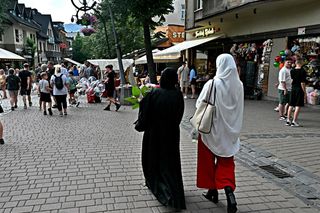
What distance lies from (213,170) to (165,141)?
2.23ft

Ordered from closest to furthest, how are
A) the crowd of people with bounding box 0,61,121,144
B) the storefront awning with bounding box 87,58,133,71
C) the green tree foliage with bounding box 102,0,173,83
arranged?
the crowd of people with bounding box 0,61,121,144
the green tree foliage with bounding box 102,0,173,83
the storefront awning with bounding box 87,58,133,71

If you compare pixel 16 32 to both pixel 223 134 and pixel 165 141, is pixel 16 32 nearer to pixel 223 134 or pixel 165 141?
pixel 165 141

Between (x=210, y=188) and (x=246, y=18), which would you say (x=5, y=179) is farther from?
(x=246, y=18)

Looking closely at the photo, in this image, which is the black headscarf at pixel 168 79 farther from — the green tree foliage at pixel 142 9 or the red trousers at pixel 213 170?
the green tree foliage at pixel 142 9

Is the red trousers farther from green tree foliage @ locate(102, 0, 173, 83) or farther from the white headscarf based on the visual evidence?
green tree foliage @ locate(102, 0, 173, 83)

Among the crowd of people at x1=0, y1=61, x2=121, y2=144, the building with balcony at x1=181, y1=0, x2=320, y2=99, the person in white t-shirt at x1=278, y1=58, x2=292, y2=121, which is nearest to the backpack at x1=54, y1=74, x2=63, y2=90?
the crowd of people at x1=0, y1=61, x2=121, y2=144

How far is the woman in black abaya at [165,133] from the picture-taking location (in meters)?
3.62

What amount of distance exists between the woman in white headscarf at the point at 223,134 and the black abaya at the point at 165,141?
296 mm

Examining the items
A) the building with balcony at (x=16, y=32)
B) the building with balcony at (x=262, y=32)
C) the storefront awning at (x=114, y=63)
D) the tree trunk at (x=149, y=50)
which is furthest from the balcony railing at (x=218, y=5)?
the building with balcony at (x=16, y=32)

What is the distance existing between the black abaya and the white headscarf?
0.36 m

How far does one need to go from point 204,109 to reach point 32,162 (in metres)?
3.47

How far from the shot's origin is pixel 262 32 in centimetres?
1383

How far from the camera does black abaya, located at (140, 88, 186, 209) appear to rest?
362 centimetres

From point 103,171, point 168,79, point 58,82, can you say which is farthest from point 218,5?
point 168,79
